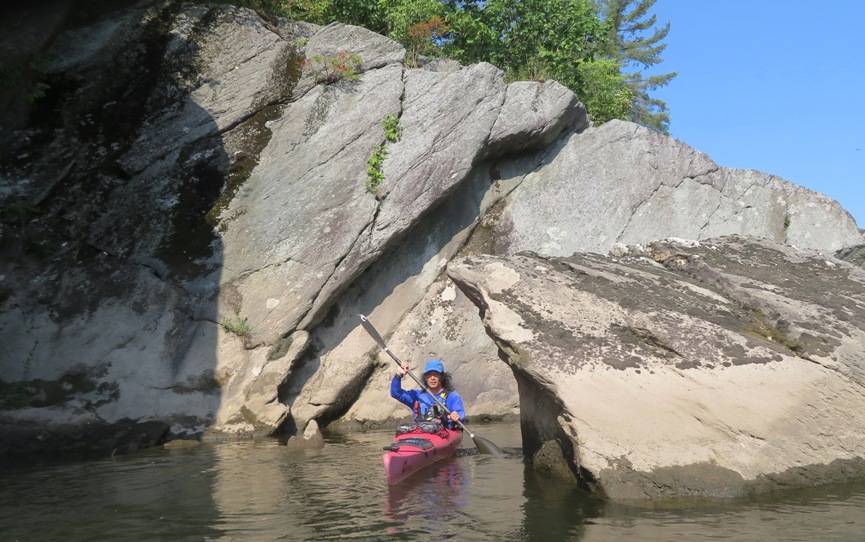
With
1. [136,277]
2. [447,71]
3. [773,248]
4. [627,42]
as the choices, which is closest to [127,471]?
[136,277]

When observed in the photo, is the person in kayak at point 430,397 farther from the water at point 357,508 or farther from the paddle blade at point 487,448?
the water at point 357,508

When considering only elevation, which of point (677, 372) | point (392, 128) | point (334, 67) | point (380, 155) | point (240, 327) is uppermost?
point (334, 67)

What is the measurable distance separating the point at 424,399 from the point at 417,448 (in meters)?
1.89

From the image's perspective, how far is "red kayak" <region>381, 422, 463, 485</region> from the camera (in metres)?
7.41

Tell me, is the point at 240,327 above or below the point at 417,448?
above

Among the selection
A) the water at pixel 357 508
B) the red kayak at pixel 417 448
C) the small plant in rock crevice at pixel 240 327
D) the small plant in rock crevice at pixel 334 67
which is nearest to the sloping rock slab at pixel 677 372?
the water at pixel 357 508

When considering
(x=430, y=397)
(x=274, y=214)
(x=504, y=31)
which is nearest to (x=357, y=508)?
(x=430, y=397)

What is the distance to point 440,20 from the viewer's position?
51.1 feet

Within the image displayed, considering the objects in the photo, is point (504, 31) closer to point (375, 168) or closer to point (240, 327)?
point (375, 168)

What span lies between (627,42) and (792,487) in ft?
115

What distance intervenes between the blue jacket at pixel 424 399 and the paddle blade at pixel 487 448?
17.0 inches

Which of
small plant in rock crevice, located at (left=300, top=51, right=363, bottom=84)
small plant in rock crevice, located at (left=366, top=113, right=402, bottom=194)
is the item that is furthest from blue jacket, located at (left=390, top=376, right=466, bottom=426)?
small plant in rock crevice, located at (left=300, top=51, right=363, bottom=84)

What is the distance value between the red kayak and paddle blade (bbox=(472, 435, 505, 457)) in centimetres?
24

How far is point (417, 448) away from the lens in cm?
787
